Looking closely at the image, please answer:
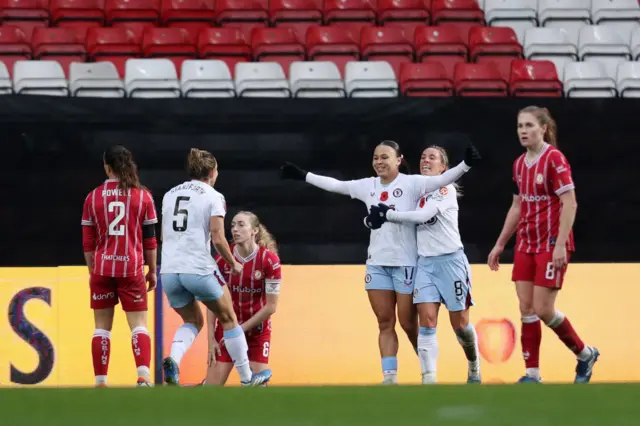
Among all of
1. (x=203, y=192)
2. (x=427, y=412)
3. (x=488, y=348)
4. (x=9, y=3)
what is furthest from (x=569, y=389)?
(x=9, y=3)

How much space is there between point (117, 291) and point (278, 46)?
17.5 ft

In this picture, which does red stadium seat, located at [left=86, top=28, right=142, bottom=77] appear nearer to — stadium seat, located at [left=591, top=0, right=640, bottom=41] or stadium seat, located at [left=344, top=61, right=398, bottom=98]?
stadium seat, located at [left=344, top=61, right=398, bottom=98]

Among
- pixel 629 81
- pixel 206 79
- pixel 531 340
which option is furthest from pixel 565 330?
pixel 206 79

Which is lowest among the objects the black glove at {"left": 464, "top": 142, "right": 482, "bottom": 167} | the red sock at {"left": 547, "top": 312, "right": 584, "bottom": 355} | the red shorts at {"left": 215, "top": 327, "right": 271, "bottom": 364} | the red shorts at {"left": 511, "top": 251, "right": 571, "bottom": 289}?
the red shorts at {"left": 215, "top": 327, "right": 271, "bottom": 364}

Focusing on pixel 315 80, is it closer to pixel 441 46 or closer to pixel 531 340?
pixel 441 46

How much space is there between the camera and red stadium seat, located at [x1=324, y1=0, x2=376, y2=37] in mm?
12992

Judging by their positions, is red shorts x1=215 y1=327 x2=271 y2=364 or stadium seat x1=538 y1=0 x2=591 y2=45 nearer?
red shorts x1=215 y1=327 x2=271 y2=364

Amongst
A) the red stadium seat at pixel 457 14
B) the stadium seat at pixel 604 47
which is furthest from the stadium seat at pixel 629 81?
the red stadium seat at pixel 457 14

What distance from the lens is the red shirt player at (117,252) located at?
24.2 feet

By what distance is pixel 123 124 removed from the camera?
10.3 meters

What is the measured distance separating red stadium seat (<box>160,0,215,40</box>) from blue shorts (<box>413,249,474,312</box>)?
6247 mm

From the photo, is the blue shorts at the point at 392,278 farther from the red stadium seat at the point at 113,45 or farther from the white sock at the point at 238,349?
the red stadium seat at the point at 113,45

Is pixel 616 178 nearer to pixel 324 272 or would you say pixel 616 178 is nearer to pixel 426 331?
pixel 324 272

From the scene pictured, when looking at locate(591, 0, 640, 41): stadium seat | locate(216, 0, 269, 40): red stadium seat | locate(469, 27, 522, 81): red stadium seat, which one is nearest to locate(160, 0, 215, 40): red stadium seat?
locate(216, 0, 269, 40): red stadium seat
